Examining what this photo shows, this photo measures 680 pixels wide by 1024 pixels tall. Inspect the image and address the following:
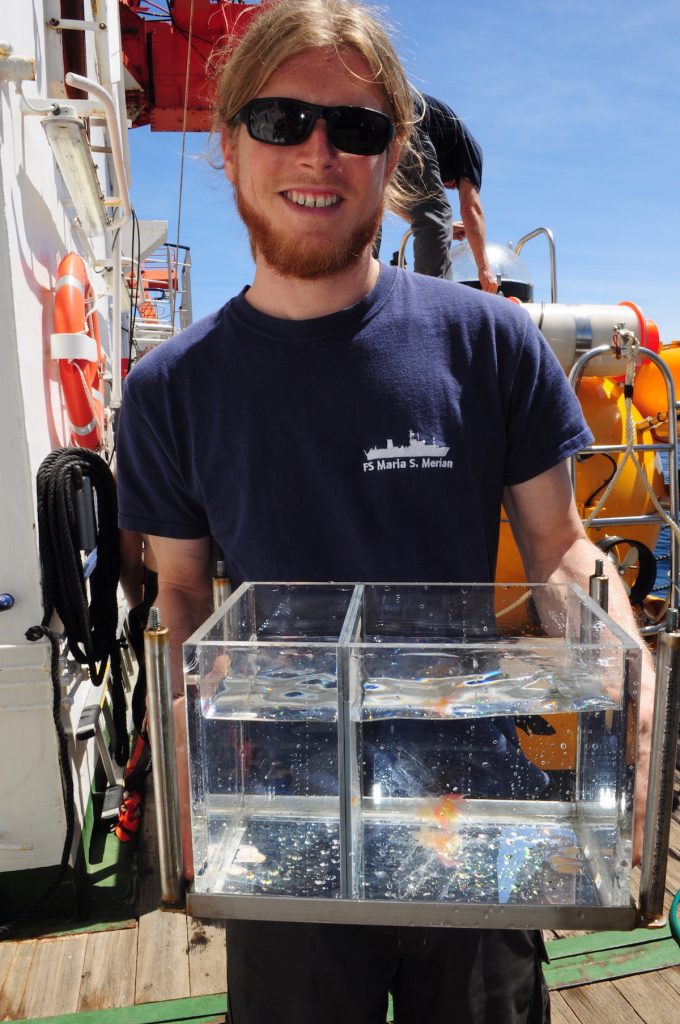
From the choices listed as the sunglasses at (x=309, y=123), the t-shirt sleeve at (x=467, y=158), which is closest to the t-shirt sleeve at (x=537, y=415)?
the sunglasses at (x=309, y=123)

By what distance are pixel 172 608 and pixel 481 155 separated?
378 centimetres

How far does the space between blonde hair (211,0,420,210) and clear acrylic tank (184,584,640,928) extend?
100cm

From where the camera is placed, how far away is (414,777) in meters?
1.05

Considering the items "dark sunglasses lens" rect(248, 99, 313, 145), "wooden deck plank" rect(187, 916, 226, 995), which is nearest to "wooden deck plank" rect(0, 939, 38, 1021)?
"wooden deck plank" rect(187, 916, 226, 995)

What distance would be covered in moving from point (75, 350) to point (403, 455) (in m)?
1.82

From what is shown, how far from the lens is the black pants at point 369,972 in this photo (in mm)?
1438

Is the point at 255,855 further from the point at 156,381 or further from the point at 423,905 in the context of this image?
the point at 156,381

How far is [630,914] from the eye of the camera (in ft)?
2.92

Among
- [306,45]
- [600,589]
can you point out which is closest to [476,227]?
[306,45]

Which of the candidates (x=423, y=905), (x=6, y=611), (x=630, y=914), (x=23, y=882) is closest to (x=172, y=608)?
(x=423, y=905)

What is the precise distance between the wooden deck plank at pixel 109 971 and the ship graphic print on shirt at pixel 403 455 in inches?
74.4

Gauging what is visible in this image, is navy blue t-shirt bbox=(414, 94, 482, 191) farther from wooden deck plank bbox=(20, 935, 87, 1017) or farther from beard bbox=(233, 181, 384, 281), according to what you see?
wooden deck plank bbox=(20, 935, 87, 1017)

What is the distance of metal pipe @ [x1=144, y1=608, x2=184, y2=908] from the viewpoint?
2.86 feet

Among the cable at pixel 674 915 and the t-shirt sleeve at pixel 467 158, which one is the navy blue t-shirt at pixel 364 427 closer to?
the cable at pixel 674 915
